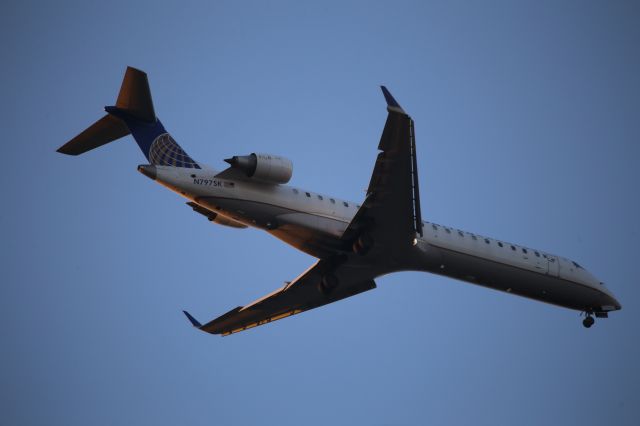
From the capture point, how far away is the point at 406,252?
24.4m

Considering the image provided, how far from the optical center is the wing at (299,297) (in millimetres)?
25984

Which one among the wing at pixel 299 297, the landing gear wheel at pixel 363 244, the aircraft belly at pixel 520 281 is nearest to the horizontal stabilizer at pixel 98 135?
the wing at pixel 299 297

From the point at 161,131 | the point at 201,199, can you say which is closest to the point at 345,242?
the point at 201,199

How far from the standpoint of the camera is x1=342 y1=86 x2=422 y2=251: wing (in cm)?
2019

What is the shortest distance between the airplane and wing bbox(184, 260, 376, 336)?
4cm

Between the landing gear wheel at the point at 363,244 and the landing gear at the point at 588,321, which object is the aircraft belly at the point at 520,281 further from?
the landing gear wheel at the point at 363,244

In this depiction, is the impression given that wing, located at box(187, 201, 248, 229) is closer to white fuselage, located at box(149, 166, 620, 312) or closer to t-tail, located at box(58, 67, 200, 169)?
white fuselage, located at box(149, 166, 620, 312)

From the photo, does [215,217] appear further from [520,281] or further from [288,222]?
[520,281]

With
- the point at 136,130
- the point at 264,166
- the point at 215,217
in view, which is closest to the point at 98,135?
the point at 136,130

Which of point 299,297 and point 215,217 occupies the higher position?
point 215,217

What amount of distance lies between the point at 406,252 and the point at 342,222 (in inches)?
89.0

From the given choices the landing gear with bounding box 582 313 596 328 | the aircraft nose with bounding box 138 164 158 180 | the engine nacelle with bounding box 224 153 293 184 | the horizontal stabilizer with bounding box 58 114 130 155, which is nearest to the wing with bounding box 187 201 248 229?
the aircraft nose with bounding box 138 164 158 180

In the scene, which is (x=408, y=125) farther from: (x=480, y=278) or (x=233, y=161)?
(x=480, y=278)

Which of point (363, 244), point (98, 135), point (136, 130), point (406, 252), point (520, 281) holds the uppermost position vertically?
point (520, 281)
